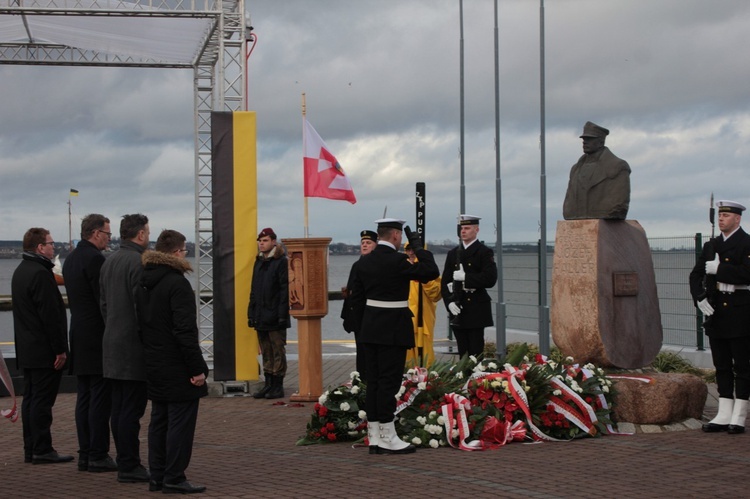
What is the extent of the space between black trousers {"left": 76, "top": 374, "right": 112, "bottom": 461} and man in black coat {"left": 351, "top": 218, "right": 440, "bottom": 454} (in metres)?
2.14

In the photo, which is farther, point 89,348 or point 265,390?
point 265,390

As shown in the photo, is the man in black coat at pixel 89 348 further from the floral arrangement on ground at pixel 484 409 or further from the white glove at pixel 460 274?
the white glove at pixel 460 274

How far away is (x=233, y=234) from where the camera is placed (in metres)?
13.0

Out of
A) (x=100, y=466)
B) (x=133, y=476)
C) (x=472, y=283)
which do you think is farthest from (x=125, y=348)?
(x=472, y=283)

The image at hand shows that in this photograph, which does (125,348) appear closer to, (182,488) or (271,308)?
(182,488)

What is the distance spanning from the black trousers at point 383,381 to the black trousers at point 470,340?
2557 millimetres

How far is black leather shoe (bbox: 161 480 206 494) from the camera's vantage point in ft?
24.6

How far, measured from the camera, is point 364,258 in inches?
362

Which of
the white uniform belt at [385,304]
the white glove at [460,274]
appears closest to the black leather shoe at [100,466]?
the white uniform belt at [385,304]

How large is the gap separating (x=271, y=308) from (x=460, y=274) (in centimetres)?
269

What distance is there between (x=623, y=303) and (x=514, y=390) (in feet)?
5.63

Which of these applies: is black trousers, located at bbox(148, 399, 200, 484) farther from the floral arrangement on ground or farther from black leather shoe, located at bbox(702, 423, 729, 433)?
black leather shoe, located at bbox(702, 423, 729, 433)

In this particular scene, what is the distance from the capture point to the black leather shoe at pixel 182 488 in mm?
7484

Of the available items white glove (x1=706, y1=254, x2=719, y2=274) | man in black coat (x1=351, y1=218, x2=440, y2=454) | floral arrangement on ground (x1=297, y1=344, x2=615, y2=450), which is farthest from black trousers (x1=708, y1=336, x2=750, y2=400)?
man in black coat (x1=351, y1=218, x2=440, y2=454)
